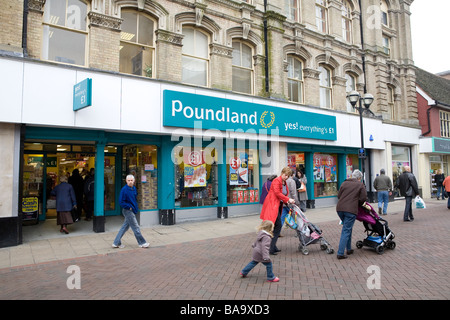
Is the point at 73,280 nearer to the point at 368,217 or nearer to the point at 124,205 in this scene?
the point at 124,205

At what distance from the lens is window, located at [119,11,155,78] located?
10336 mm

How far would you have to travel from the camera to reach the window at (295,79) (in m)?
15.0

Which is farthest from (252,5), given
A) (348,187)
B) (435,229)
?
(435,229)

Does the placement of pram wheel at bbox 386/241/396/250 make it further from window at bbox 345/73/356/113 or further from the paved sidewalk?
window at bbox 345/73/356/113

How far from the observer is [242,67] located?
13.3 meters

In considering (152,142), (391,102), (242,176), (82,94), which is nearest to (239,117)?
(242,176)

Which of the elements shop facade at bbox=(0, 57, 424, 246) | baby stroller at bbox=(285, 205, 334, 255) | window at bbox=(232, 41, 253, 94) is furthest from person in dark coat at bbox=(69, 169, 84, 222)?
baby stroller at bbox=(285, 205, 334, 255)

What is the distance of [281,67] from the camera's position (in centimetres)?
1416

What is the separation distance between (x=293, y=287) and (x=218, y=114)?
7.72m

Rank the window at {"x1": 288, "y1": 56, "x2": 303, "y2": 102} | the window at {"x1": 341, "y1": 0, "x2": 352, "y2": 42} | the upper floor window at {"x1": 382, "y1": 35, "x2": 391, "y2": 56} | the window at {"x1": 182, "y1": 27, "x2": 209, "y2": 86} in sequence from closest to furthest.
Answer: the window at {"x1": 182, "y1": 27, "x2": 209, "y2": 86}, the window at {"x1": 288, "y1": 56, "x2": 303, "y2": 102}, the window at {"x1": 341, "y1": 0, "x2": 352, "y2": 42}, the upper floor window at {"x1": 382, "y1": 35, "x2": 391, "y2": 56}

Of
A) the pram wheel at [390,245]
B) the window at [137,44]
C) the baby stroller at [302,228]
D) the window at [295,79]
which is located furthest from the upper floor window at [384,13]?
the baby stroller at [302,228]

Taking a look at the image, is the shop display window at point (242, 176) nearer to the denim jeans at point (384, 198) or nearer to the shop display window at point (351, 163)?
the denim jeans at point (384, 198)

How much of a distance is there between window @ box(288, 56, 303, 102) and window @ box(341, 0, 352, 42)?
479 centimetres

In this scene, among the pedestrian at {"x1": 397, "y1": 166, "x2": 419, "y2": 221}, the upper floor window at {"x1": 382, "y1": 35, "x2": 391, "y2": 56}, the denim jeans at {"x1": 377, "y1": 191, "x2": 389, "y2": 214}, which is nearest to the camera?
the pedestrian at {"x1": 397, "y1": 166, "x2": 419, "y2": 221}
